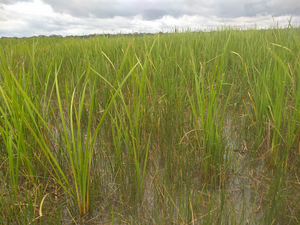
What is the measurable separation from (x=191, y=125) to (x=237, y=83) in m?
1.01

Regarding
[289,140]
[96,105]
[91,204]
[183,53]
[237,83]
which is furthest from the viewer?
[183,53]

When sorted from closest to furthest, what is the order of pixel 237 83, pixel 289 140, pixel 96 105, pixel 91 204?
pixel 91 204, pixel 289 140, pixel 96 105, pixel 237 83

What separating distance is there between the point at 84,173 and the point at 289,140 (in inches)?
40.7

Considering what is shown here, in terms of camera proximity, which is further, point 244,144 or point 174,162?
point 244,144

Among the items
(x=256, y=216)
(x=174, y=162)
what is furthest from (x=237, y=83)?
(x=256, y=216)

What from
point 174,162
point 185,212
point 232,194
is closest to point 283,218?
point 232,194

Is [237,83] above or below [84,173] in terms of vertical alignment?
above

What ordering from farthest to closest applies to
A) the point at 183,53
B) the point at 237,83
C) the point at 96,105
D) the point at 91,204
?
the point at 183,53 → the point at 237,83 → the point at 96,105 → the point at 91,204

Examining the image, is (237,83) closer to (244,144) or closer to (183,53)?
(183,53)

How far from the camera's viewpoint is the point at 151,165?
1149 millimetres

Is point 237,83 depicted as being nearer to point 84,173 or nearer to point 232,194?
point 232,194

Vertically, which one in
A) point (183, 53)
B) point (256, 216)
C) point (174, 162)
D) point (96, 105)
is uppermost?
point (183, 53)

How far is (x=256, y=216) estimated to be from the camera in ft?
2.73

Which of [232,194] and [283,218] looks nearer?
[283,218]
